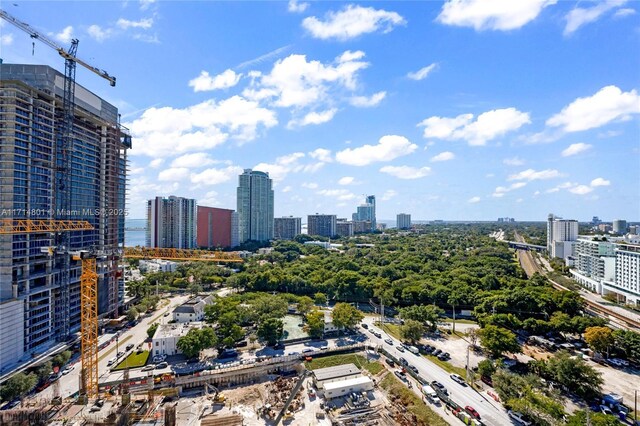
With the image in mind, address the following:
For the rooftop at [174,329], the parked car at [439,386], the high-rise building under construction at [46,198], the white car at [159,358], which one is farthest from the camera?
the rooftop at [174,329]

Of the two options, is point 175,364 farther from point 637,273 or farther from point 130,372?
point 637,273

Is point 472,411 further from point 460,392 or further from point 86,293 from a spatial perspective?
point 86,293

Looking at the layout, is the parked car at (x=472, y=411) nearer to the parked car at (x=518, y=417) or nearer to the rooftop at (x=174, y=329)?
the parked car at (x=518, y=417)

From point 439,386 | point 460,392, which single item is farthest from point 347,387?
point 460,392

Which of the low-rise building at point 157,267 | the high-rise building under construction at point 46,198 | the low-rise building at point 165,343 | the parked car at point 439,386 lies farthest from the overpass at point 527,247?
the high-rise building under construction at point 46,198

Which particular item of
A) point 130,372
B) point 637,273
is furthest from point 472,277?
point 130,372
